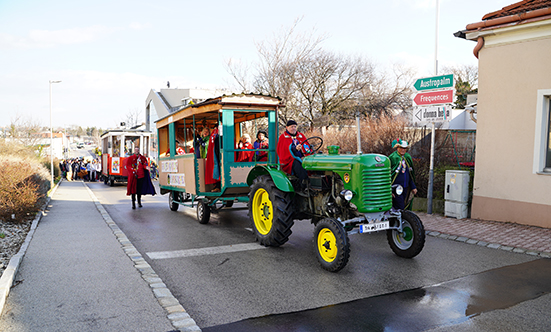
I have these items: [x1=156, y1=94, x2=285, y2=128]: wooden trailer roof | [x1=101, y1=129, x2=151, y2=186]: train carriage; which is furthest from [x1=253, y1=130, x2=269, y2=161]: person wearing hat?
[x1=101, y1=129, x2=151, y2=186]: train carriage

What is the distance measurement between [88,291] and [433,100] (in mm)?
8013

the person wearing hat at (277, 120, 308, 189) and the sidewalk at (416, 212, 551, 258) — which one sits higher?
the person wearing hat at (277, 120, 308, 189)

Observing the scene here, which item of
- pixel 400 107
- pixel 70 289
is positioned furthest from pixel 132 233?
pixel 400 107

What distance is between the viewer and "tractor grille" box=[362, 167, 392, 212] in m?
5.49

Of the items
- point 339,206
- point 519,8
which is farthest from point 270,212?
point 519,8

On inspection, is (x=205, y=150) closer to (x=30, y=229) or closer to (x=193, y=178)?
(x=193, y=178)

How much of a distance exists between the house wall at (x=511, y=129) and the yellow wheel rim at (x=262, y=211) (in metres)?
4.87

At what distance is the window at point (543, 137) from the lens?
780 centimetres

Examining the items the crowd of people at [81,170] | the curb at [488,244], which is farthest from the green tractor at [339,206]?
the crowd of people at [81,170]

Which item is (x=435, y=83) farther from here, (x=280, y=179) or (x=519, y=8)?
(x=280, y=179)

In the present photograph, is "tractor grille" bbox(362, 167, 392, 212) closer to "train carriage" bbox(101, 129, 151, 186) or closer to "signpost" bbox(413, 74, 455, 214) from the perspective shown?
"signpost" bbox(413, 74, 455, 214)

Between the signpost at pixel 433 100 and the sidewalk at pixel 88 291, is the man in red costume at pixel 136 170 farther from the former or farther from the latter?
the signpost at pixel 433 100

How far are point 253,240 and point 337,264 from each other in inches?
99.0

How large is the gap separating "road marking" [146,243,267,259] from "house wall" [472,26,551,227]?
5190 millimetres
